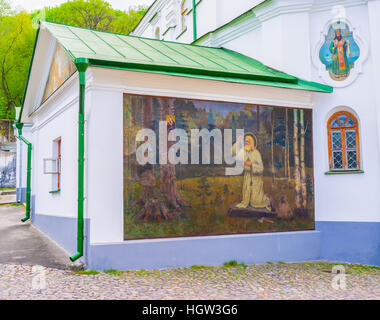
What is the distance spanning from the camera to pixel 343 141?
335 inches

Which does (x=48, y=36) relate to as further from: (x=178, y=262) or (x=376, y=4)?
(x=376, y=4)

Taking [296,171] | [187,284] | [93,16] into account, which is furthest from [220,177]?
[93,16]

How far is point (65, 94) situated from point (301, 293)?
621 cm

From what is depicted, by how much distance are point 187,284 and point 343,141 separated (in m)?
4.85

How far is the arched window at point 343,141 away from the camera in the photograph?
8398 millimetres

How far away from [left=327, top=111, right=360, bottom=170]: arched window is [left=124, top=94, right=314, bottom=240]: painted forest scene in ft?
1.62

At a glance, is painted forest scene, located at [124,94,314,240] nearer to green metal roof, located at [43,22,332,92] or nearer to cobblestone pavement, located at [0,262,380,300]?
green metal roof, located at [43,22,332,92]

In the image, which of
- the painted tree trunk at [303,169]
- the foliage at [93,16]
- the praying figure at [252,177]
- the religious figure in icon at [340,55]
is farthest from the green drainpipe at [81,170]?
the foliage at [93,16]

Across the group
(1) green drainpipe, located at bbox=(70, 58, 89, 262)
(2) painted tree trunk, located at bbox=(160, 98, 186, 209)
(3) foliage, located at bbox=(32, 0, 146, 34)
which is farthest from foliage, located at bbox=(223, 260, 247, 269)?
(3) foliage, located at bbox=(32, 0, 146, 34)

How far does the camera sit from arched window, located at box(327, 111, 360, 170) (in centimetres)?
840

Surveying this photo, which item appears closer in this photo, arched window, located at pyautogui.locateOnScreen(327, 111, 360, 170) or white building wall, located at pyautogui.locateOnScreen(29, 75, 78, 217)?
white building wall, located at pyautogui.locateOnScreen(29, 75, 78, 217)

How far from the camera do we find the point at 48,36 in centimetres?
927

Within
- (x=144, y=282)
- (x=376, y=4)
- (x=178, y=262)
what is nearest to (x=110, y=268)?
(x=144, y=282)

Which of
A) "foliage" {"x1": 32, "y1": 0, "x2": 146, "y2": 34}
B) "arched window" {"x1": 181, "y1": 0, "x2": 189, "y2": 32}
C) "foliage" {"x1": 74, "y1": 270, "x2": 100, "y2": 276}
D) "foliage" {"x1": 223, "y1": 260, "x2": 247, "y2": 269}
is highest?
"foliage" {"x1": 32, "y1": 0, "x2": 146, "y2": 34}
